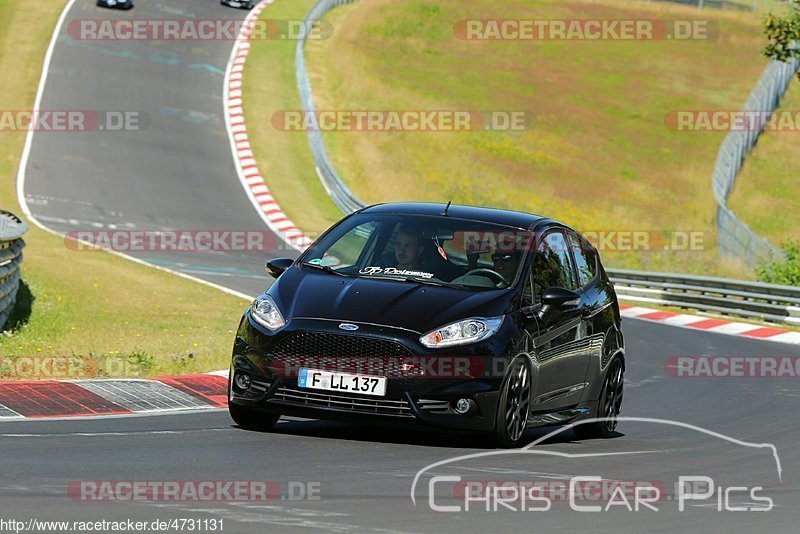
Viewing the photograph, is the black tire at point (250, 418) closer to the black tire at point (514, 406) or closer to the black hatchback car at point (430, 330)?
the black hatchback car at point (430, 330)

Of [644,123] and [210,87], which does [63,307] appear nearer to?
[210,87]

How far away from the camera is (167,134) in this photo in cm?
3962

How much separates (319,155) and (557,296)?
98.9 feet

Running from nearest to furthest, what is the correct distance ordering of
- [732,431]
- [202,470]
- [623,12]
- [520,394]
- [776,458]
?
[202,470], [520,394], [776,458], [732,431], [623,12]

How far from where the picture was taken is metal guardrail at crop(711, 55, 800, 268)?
3123cm

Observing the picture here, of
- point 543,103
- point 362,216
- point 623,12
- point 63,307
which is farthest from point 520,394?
point 623,12

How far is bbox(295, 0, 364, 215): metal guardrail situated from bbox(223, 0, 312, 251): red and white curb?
177 cm

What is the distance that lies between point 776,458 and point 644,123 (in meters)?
43.5

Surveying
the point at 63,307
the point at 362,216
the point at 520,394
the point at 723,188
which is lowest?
the point at 723,188

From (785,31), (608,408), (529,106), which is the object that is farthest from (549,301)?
(529,106)

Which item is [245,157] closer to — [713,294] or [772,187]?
[713,294]

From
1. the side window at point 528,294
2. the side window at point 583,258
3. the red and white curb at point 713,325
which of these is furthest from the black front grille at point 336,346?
the red and white curb at point 713,325

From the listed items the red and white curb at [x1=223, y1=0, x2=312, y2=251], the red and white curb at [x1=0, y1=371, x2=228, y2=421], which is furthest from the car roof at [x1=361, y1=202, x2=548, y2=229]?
the red and white curb at [x1=223, y1=0, x2=312, y2=251]

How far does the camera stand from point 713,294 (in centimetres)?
2752
